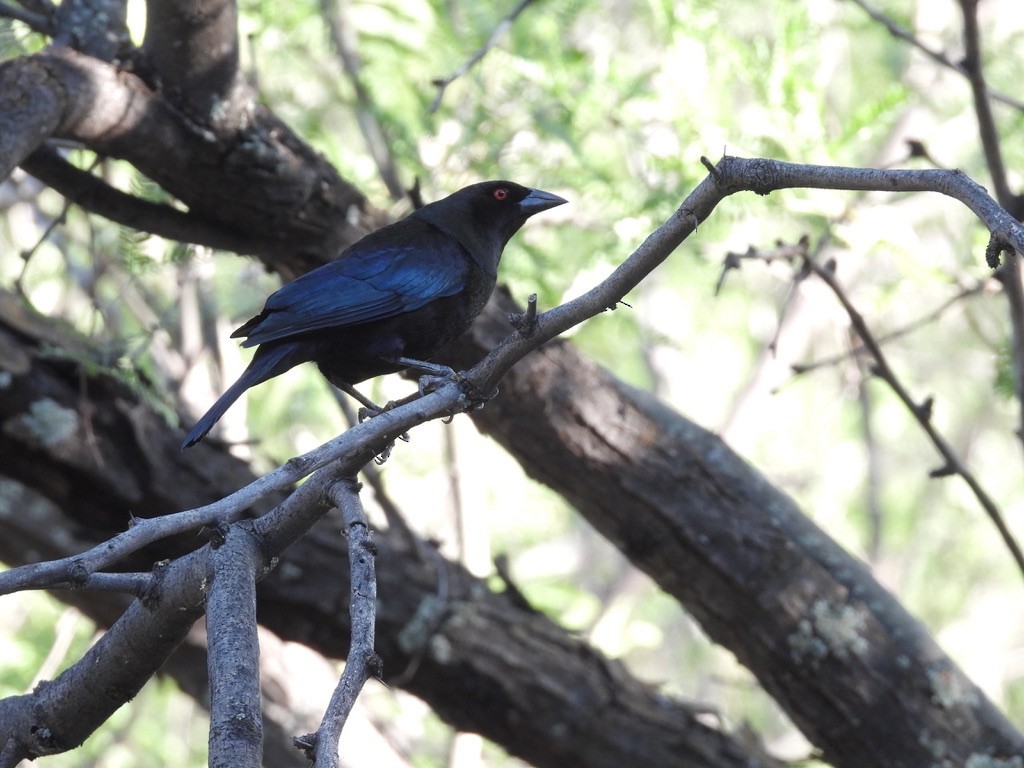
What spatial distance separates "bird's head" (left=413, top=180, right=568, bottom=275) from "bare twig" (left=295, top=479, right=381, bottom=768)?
6.22 feet

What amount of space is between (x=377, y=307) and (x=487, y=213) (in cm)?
88

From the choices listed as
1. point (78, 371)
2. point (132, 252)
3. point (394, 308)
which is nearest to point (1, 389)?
point (78, 371)

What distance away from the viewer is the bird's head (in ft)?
14.9

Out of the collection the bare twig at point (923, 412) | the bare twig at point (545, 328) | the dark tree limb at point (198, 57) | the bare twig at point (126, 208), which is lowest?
the bare twig at point (545, 328)

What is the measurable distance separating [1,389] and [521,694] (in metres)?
2.20

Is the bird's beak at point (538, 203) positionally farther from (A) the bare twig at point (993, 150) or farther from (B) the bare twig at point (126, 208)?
(A) the bare twig at point (993, 150)

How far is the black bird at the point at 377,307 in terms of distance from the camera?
388cm

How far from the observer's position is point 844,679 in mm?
4379

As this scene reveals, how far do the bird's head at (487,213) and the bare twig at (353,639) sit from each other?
190 centimetres

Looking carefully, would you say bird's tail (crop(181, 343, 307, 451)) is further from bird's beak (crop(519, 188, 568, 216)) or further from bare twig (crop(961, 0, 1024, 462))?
bare twig (crop(961, 0, 1024, 462))

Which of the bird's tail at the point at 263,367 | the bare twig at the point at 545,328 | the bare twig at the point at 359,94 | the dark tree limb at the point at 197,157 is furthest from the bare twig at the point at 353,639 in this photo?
the bare twig at the point at 359,94

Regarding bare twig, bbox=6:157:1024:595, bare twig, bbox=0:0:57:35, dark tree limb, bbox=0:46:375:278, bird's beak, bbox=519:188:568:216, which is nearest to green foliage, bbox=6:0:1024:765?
bare twig, bbox=0:0:57:35

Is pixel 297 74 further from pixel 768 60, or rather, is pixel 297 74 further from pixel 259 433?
pixel 768 60

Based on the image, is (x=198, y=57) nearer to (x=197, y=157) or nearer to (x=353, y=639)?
(x=197, y=157)
